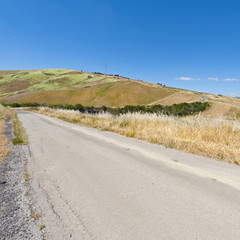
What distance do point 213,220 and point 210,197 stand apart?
58 cm

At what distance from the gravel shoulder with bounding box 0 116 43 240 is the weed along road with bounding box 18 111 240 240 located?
154 millimetres

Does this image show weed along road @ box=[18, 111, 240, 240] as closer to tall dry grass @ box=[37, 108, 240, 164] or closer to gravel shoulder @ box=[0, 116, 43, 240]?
gravel shoulder @ box=[0, 116, 43, 240]

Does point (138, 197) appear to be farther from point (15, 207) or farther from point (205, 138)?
point (205, 138)

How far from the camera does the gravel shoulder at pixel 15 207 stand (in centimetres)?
208

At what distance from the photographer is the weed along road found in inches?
78.8

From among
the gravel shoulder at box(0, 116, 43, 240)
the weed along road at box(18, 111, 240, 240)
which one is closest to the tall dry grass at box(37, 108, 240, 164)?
the weed along road at box(18, 111, 240, 240)

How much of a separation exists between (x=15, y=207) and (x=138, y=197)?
221 centimetres

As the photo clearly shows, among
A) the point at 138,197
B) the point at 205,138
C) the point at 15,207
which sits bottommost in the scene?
the point at 15,207

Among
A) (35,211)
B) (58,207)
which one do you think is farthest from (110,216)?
(35,211)

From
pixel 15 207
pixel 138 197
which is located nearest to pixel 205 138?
pixel 138 197

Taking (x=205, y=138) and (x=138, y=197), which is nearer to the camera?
(x=138, y=197)

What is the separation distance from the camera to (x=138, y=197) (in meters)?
2.73

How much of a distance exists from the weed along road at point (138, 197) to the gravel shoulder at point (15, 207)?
0.15 m

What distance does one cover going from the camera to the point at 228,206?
2.34m
